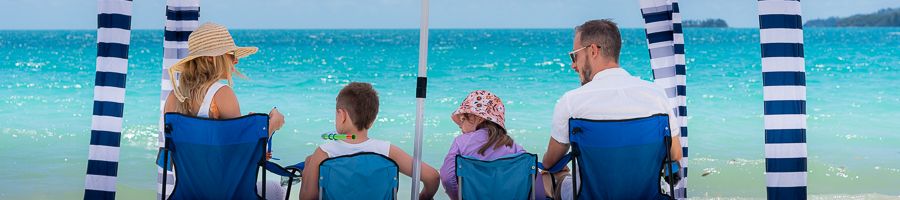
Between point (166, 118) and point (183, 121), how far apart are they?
0.06 metres

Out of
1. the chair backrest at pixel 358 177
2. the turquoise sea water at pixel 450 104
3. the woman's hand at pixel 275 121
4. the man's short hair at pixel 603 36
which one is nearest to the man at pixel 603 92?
the man's short hair at pixel 603 36

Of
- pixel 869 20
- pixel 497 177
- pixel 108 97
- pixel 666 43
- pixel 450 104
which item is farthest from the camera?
pixel 869 20

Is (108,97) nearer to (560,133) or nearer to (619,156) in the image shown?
(560,133)

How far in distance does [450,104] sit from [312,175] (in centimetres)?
1093

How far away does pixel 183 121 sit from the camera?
3.13 m

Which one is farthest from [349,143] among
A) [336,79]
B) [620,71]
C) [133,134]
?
[336,79]

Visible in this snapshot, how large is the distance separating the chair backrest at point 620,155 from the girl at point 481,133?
0.80 ft

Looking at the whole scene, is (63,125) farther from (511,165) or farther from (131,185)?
(511,165)

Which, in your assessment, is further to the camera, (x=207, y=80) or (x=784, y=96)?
(x=784, y=96)

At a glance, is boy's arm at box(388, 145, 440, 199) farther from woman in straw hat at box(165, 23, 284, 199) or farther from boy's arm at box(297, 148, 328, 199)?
woman in straw hat at box(165, 23, 284, 199)

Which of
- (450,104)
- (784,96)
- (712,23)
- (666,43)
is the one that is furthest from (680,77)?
(712,23)

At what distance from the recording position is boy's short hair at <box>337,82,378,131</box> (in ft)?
10.5

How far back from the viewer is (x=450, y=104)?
1415 cm

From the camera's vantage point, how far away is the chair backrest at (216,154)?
10.3 ft
